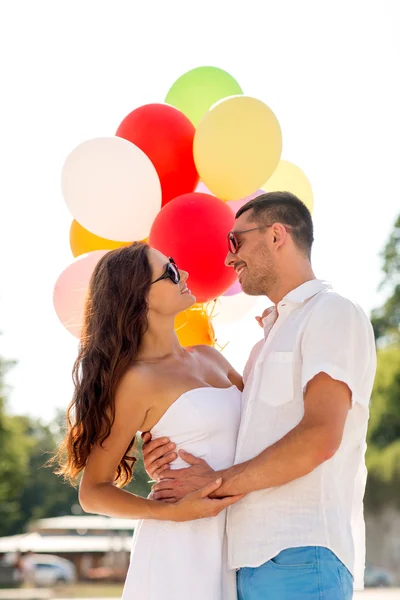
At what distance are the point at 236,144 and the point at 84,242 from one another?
3.61 ft

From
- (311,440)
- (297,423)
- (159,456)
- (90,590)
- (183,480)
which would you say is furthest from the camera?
(90,590)

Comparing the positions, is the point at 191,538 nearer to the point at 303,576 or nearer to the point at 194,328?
the point at 303,576

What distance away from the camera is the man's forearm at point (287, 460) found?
10.3 ft

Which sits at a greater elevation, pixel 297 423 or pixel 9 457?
pixel 9 457

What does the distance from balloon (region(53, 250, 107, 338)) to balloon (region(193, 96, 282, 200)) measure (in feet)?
2.54

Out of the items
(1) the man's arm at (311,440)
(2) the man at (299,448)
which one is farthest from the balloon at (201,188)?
(1) the man's arm at (311,440)

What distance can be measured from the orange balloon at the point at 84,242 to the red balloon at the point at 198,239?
529 millimetres

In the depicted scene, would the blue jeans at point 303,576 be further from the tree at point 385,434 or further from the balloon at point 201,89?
the tree at point 385,434

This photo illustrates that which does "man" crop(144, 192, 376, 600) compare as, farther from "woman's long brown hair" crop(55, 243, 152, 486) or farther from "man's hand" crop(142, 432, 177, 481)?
"woman's long brown hair" crop(55, 243, 152, 486)

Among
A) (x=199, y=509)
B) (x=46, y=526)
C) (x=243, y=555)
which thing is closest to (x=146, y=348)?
(x=199, y=509)

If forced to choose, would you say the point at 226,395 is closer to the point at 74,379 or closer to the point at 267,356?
the point at 267,356

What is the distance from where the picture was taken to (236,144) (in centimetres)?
456

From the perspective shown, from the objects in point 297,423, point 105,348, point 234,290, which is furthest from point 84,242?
point 297,423

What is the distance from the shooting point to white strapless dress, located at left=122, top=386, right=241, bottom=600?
3525 millimetres
